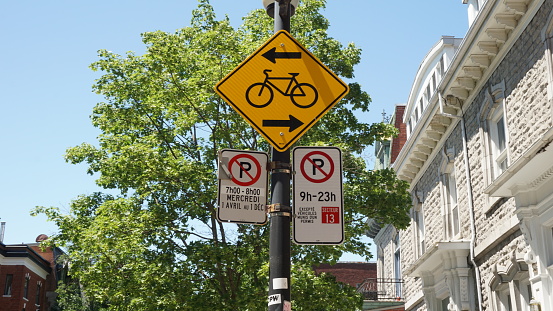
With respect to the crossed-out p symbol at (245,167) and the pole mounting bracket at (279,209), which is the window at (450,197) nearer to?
the crossed-out p symbol at (245,167)

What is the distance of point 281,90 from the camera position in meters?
6.29

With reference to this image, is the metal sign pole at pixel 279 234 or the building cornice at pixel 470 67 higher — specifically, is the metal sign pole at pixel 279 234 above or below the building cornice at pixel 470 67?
below

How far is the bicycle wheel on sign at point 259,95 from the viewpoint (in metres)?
6.25

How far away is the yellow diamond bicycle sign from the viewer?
20.2 feet

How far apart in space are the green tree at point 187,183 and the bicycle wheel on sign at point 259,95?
1071cm

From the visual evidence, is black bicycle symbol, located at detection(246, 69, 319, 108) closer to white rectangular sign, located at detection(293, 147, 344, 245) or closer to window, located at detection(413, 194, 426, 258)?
white rectangular sign, located at detection(293, 147, 344, 245)

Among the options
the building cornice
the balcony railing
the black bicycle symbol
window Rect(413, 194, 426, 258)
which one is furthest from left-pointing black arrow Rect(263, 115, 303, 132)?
the balcony railing

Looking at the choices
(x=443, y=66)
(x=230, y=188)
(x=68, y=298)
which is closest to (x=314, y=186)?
(x=230, y=188)

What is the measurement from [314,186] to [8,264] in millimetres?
54648

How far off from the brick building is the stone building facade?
37.4 m

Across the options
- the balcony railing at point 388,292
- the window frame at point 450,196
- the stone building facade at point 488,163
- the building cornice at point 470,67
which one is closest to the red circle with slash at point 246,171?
the stone building facade at point 488,163

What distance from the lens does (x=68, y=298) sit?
50469 mm

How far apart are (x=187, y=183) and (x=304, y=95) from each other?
12.3m

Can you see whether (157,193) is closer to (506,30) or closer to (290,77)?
(506,30)
